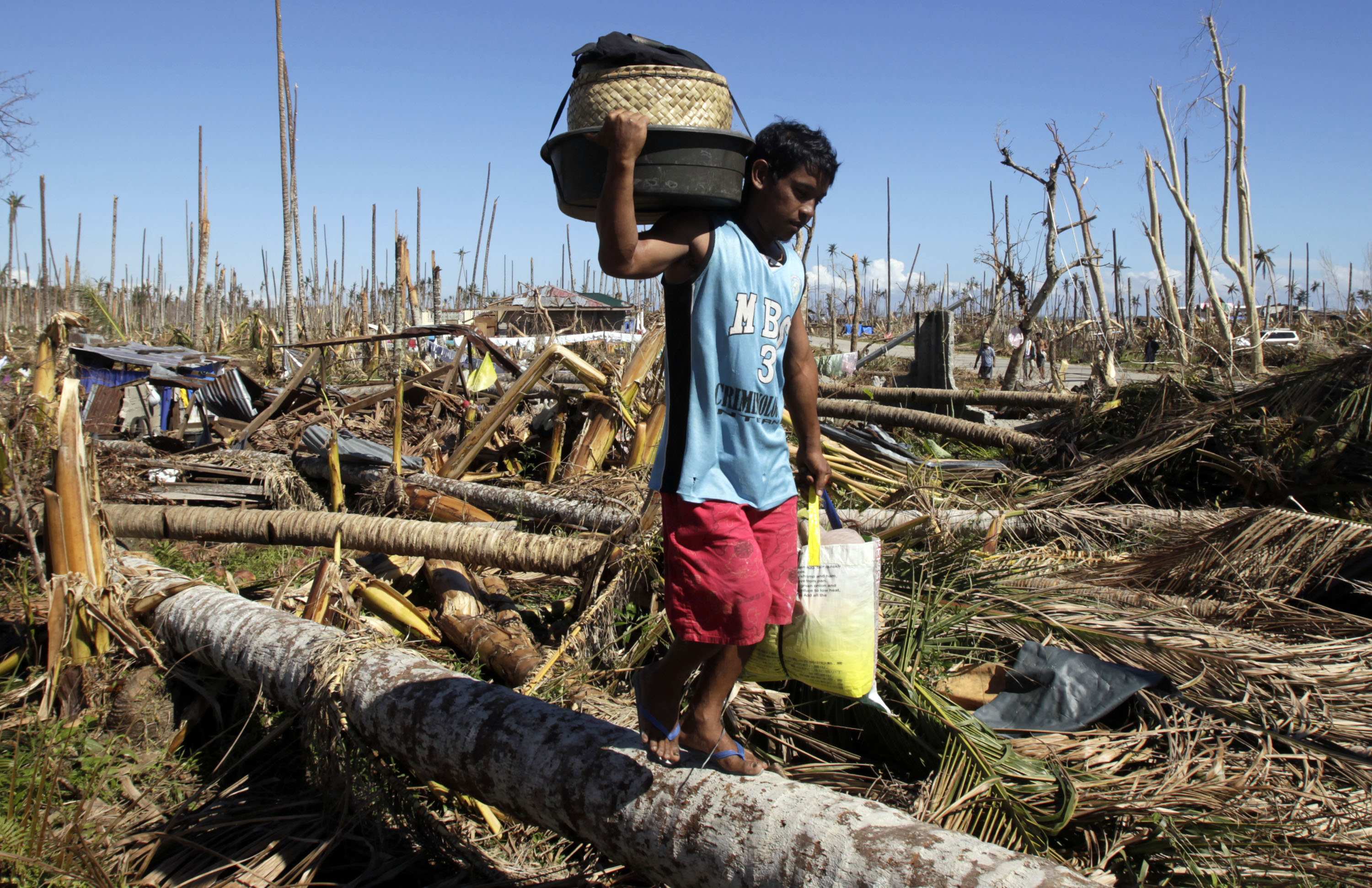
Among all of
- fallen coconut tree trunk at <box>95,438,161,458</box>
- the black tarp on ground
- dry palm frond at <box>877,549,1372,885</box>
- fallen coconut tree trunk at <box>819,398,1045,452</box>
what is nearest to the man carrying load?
dry palm frond at <box>877,549,1372,885</box>

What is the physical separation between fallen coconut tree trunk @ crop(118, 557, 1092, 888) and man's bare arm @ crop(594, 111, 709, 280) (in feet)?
3.72

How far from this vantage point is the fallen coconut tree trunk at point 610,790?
1.69 metres

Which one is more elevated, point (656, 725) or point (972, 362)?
point (972, 362)

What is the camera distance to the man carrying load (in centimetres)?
186

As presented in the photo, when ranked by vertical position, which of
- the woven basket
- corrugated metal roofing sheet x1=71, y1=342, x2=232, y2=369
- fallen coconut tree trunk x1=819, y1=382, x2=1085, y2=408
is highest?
the woven basket

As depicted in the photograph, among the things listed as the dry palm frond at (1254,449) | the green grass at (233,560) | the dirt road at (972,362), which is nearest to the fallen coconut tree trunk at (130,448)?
the green grass at (233,560)

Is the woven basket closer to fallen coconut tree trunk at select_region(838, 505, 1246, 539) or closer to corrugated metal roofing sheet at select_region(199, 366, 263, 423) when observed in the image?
fallen coconut tree trunk at select_region(838, 505, 1246, 539)

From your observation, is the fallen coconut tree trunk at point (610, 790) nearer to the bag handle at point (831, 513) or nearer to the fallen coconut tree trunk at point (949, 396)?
the bag handle at point (831, 513)

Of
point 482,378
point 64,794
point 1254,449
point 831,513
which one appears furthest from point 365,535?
point 1254,449

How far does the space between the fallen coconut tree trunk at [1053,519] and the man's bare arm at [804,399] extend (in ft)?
7.46

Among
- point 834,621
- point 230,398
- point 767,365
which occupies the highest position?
point 767,365

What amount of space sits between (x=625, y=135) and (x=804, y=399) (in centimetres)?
83

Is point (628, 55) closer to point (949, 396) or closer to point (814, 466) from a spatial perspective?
point (814, 466)

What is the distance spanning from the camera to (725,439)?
1.95 metres
